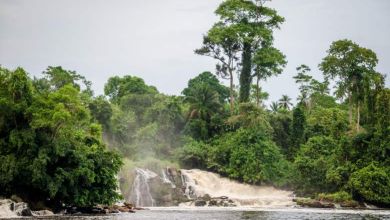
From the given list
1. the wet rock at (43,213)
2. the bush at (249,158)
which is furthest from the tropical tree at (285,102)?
the wet rock at (43,213)

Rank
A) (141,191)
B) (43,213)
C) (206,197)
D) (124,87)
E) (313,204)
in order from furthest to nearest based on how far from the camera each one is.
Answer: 1. (124,87)
2. (141,191)
3. (206,197)
4. (313,204)
5. (43,213)

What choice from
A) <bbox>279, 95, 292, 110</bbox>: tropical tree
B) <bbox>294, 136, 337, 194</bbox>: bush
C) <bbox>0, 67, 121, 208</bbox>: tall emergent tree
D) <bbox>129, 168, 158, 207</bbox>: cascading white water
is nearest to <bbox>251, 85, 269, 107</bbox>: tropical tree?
<bbox>279, 95, 292, 110</bbox>: tropical tree

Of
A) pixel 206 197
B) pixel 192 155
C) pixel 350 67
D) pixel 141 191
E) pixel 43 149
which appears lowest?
pixel 206 197

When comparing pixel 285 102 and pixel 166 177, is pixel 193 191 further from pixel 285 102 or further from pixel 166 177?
pixel 285 102

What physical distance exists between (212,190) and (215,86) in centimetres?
3200

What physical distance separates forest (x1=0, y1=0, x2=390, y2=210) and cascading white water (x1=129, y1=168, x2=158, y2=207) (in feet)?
8.26

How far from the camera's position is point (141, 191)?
51406 mm

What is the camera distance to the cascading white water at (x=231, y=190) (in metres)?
50.2

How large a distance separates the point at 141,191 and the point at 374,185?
19.4 metres

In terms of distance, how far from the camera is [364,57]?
2363 inches

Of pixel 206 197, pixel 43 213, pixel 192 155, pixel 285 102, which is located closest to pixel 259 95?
pixel 285 102

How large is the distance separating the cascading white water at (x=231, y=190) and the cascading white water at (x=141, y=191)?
3.55m

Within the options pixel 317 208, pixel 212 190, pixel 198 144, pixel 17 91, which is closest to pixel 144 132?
pixel 198 144

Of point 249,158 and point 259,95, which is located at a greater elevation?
point 259,95
